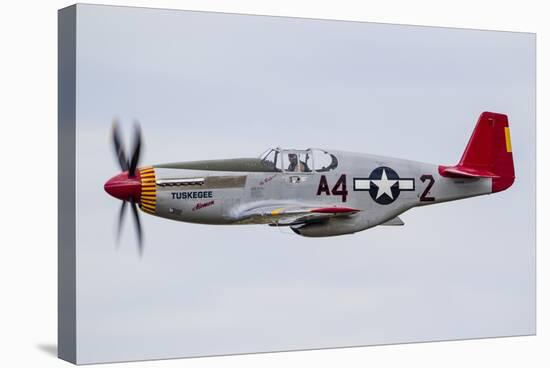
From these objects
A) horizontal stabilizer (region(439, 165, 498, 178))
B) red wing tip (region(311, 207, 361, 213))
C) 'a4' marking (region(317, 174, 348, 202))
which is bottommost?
red wing tip (region(311, 207, 361, 213))

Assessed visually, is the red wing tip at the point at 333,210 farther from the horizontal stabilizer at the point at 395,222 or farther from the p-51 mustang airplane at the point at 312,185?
the horizontal stabilizer at the point at 395,222

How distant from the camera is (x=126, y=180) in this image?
15305 mm

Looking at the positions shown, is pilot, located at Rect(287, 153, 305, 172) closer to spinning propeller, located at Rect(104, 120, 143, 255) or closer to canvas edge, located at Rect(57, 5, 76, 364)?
spinning propeller, located at Rect(104, 120, 143, 255)

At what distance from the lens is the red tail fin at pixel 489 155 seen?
17219 mm

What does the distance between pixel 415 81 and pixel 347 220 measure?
2.03m

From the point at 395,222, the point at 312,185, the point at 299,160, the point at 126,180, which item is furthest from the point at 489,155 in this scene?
the point at 126,180

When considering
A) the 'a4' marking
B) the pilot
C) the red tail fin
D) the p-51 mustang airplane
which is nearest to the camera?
the p-51 mustang airplane

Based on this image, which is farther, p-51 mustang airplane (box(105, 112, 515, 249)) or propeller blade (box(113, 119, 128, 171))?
p-51 mustang airplane (box(105, 112, 515, 249))

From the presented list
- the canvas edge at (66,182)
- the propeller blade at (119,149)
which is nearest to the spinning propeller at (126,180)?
the propeller blade at (119,149)

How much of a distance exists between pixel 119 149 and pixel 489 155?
4.85 metres

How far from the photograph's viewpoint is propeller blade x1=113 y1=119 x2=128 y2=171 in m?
15.2

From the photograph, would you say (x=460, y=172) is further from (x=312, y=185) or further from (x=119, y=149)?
(x=119, y=149)

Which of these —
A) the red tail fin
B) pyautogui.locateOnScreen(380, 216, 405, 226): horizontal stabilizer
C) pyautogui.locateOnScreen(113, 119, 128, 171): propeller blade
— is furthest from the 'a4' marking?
pyautogui.locateOnScreen(113, 119, 128, 171): propeller blade

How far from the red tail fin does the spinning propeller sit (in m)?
3.95
